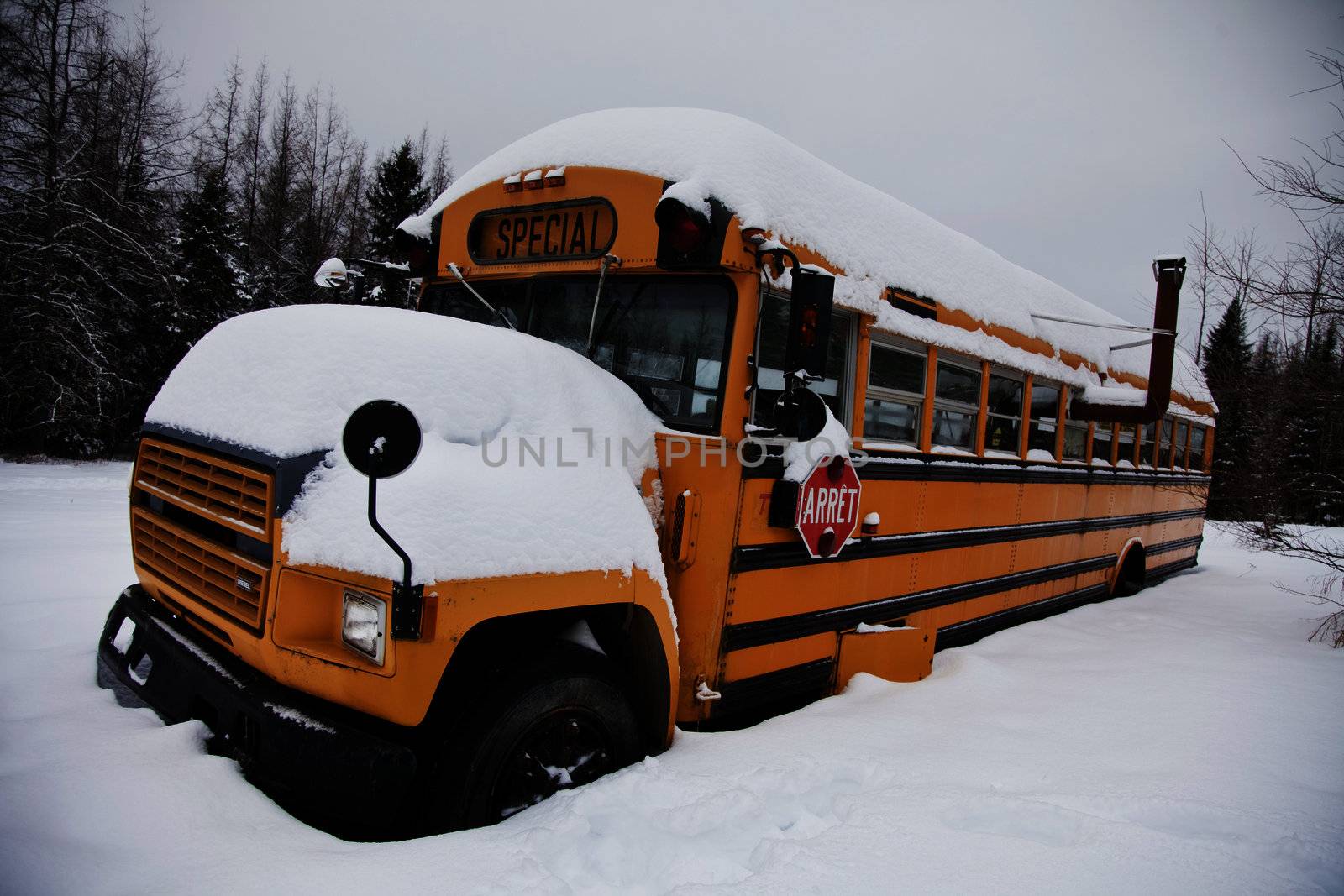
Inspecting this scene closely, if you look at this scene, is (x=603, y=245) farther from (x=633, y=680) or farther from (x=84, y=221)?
(x=84, y=221)

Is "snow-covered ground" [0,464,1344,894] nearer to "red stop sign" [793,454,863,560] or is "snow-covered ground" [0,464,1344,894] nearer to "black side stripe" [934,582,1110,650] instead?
"black side stripe" [934,582,1110,650]

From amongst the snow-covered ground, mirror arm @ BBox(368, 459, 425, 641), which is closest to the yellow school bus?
mirror arm @ BBox(368, 459, 425, 641)

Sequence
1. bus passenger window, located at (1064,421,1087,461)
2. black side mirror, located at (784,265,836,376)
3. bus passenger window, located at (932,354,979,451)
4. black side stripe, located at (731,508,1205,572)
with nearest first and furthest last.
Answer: black side mirror, located at (784,265,836,376)
black side stripe, located at (731,508,1205,572)
bus passenger window, located at (932,354,979,451)
bus passenger window, located at (1064,421,1087,461)

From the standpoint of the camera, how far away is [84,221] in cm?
1359

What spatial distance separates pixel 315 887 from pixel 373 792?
23 cm

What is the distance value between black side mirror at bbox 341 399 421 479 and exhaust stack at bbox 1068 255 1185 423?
5455mm

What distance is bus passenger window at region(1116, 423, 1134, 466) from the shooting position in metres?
6.62

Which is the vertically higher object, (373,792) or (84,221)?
(84,221)

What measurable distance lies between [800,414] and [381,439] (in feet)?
4.81

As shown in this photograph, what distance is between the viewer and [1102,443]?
20.7 ft

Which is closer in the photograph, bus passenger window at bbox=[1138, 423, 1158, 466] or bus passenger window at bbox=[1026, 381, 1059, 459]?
bus passenger window at bbox=[1026, 381, 1059, 459]

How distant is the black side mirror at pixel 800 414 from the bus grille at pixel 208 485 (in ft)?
5.42

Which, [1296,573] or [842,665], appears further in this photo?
[1296,573]

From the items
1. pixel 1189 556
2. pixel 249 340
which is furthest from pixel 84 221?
pixel 1189 556
